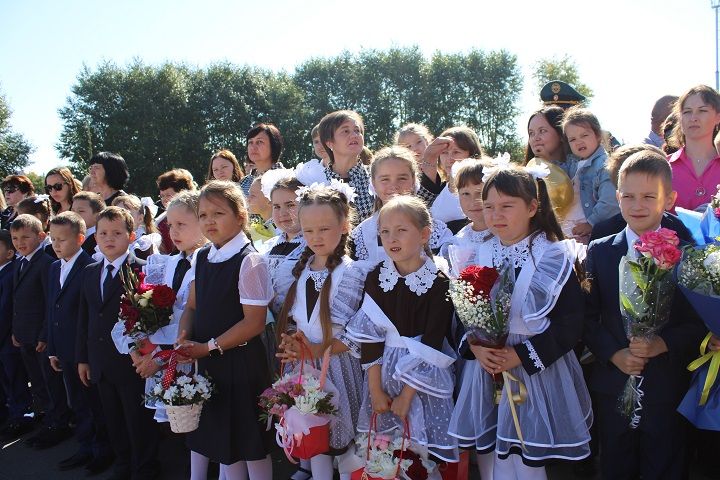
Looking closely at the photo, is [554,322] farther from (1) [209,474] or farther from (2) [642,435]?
(1) [209,474]

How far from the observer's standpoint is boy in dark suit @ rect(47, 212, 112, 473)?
5008mm

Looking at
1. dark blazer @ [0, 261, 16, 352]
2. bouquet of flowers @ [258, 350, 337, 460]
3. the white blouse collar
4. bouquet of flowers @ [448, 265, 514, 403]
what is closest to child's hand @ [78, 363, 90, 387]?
the white blouse collar

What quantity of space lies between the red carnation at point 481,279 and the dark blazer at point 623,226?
1.02 m

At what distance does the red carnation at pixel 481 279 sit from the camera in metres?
2.68

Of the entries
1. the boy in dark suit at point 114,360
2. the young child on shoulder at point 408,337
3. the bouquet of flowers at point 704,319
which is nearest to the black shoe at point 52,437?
the boy in dark suit at point 114,360

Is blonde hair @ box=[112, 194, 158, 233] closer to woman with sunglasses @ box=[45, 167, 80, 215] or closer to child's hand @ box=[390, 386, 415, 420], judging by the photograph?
Answer: woman with sunglasses @ box=[45, 167, 80, 215]

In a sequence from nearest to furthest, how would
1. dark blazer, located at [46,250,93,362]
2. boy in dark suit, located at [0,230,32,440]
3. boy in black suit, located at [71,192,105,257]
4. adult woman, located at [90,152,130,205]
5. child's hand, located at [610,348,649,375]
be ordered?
1. child's hand, located at [610,348,649,375]
2. dark blazer, located at [46,250,93,362]
3. boy in black suit, located at [71,192,105,257]
4. boy in dark suit, located at [0,230,32,440]
5. adult woman, located at [90,152,130,205]

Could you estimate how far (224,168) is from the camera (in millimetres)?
6914

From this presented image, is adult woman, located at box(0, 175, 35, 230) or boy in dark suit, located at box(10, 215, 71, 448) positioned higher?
adult woman, located at box(0, 175, 35, 230)

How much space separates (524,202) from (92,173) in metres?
5.46

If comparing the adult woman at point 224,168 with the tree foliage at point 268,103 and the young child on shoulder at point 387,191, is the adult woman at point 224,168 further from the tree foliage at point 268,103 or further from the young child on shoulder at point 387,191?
the tree foliage at point 268,103

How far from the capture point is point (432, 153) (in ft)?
16.2

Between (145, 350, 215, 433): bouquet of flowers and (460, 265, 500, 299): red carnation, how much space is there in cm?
178

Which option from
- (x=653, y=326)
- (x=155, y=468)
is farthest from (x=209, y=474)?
(x=653, y=326)
